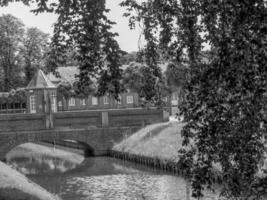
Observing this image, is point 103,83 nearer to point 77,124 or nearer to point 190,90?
point 190,90

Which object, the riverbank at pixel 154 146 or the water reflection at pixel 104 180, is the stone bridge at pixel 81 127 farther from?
the water reflection at pixel 104 180

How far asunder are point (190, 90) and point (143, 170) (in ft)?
57.3

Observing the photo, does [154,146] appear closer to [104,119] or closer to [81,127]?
[104,119]

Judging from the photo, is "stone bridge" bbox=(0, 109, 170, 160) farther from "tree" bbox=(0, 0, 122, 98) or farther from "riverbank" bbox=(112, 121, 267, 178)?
"tree" bbox=(0, 0, 122, 98)

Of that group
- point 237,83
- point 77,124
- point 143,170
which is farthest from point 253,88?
point 77,124

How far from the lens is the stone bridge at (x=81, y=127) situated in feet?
92.4

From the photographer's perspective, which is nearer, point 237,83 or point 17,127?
point 237,83

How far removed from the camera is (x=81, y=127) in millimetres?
29391

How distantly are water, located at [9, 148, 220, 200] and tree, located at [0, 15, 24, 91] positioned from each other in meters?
27.1

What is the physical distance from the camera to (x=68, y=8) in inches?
258

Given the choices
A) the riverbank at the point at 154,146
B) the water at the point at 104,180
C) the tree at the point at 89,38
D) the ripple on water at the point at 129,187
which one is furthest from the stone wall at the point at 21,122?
the tree at the point at 89,38

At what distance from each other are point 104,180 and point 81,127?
32.7 feet

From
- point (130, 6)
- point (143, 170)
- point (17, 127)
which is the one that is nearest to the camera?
point (130, 6)

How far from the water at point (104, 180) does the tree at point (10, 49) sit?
2707 centimetres
